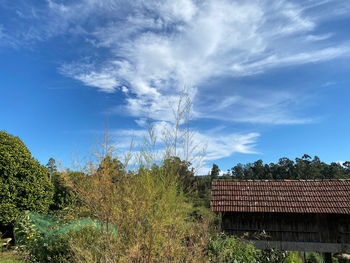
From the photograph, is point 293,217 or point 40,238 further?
point 293,217

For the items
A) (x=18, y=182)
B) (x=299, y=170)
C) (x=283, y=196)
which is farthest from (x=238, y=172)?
(x=18, y=182)

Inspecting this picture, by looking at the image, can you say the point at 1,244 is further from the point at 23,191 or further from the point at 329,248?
the point at 329,248

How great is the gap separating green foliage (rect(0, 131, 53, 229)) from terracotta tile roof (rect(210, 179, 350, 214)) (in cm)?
674

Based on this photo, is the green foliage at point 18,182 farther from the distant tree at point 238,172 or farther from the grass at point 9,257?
the distant tree at point 238,172

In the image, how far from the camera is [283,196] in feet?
37.5

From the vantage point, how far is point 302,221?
1097 centimetres

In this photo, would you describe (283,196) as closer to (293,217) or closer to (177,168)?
(293,217)

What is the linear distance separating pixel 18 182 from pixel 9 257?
1934 millimetres

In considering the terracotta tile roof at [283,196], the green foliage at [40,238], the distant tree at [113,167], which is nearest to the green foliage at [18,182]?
the green foliage at [40,238]

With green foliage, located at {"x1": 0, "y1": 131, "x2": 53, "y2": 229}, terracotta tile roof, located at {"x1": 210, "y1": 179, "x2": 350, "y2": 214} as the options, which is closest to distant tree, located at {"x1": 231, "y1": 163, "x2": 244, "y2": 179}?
terracotta tile roof, located at {"x1": 210, "y1": 179, "x2": 350, "y2": 214}

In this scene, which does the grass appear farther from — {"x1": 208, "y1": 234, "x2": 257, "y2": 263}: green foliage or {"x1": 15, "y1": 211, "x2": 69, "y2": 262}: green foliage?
{"x1": 208, "y1": 234, "x2": 257, "y2": 263}: green foliage

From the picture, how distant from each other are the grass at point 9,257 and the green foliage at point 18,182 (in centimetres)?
73

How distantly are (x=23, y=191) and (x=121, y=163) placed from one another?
14.5 ft

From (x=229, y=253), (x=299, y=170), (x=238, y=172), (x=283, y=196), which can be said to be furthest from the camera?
(x=238, y=172)
